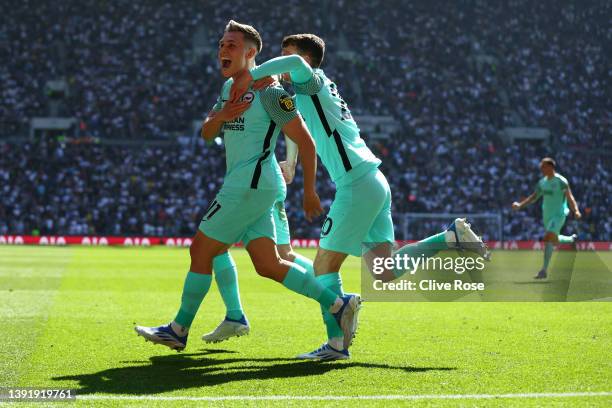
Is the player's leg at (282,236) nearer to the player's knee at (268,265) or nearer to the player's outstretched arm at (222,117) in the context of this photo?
the player's knee at (268,265)

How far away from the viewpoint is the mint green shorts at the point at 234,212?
6.34m

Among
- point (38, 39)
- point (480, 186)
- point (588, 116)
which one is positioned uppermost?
point (38, 39)

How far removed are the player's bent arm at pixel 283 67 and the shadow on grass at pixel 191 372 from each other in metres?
1.97

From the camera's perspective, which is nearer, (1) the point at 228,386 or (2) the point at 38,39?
(1) the point at 228,386

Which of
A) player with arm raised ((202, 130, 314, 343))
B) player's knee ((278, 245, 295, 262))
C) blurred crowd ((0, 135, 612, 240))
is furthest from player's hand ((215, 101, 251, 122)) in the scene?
blurred crowd ((0, 135, 612, 240))

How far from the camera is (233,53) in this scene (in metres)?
6.41

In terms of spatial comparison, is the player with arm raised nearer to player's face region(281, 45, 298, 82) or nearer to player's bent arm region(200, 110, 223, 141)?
player's face region(281, 45, 298, 82)

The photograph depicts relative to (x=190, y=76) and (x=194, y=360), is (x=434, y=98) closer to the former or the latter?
(x=190, y=76)

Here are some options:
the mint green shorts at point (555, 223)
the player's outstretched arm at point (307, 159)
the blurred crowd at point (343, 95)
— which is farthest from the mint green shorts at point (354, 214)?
the blurred crowd at point (343, 95)

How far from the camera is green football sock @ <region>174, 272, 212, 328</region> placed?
656 cm

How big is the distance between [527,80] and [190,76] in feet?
56.0

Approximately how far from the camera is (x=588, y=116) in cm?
4481

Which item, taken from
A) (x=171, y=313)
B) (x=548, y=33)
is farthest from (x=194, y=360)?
(x=548, y=33)

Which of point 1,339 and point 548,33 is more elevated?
point 548,33
